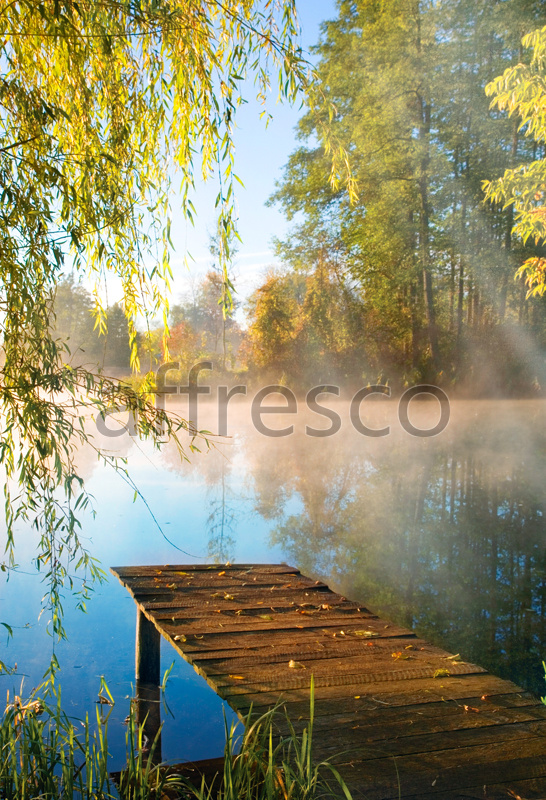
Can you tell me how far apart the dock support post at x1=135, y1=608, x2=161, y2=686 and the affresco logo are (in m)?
10.5

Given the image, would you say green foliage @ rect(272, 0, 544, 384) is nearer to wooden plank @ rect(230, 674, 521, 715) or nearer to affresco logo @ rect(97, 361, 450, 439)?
affresco logo @ rect(97, 361, 450, 439)

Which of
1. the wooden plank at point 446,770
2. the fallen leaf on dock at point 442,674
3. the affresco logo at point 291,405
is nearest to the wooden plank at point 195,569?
the fallen leaf on dock at point 442,674

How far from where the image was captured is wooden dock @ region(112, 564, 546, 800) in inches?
79.1

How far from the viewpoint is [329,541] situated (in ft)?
22.7

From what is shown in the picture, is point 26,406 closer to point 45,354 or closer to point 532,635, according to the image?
point 45,354

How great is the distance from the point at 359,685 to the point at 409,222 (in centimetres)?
1768

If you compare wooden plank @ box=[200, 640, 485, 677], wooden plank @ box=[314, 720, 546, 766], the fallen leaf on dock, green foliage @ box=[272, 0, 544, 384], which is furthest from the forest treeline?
wooden plank @ box=[314, 720, 546, 766]

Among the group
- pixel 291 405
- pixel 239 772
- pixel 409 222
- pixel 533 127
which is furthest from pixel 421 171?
pixel 239 772

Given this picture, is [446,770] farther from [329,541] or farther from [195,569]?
[329,541]

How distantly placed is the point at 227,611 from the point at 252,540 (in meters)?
3.32

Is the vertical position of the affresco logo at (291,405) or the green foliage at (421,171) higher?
the green foliage at (421,171)

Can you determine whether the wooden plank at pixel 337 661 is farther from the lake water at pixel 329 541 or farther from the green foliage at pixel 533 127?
the green foliage at pixel 533 127

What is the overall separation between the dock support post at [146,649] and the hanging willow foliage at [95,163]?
1.05 metres

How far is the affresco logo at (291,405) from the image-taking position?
50.5 feet
